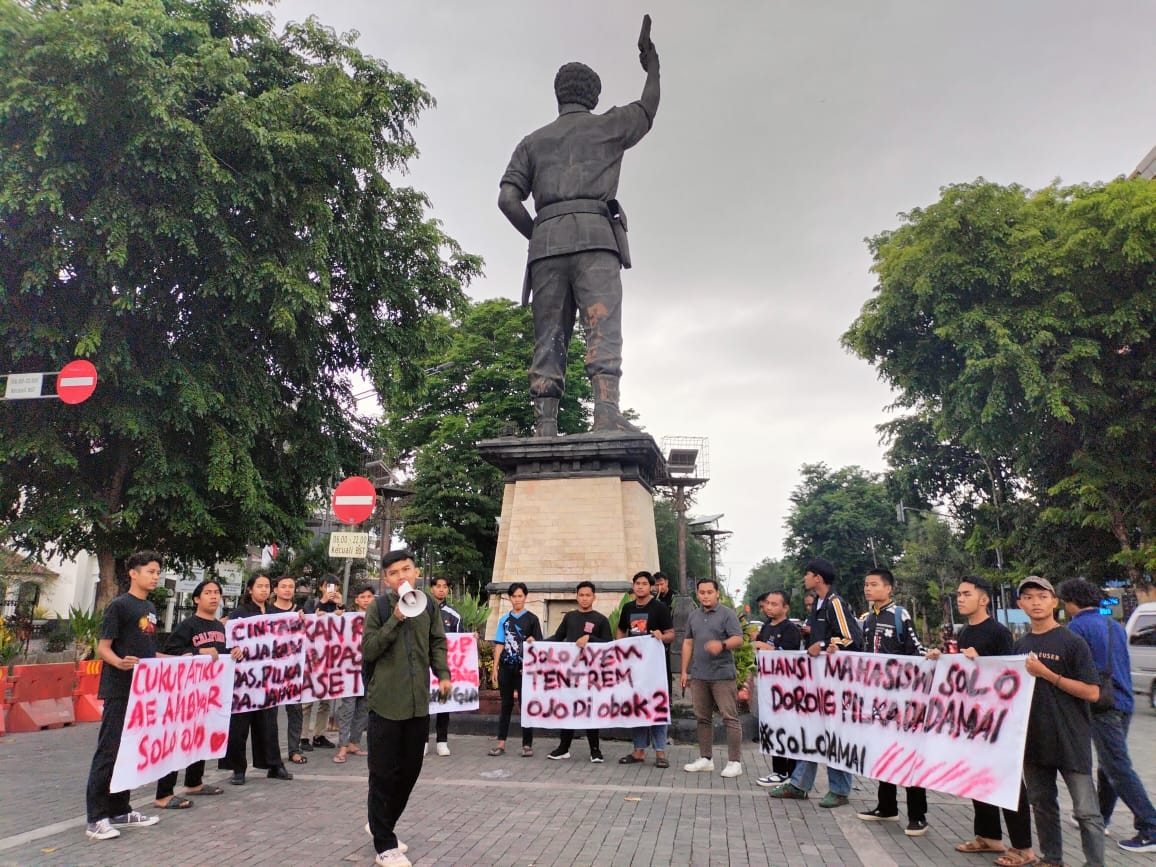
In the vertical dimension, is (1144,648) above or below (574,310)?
below

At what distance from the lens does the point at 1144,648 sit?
633 inches

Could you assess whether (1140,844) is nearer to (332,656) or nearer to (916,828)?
(916,828)

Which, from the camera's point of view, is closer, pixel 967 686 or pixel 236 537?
pixel 967 686

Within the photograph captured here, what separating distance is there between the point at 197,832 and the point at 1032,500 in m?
25.7

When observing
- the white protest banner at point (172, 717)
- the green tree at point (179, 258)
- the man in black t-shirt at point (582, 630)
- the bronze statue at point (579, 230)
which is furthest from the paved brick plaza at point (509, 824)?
the green tree at point (179, 258)

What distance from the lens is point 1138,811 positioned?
212 inches

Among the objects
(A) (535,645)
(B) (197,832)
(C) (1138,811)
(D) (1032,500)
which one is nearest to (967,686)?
(C) (1138,811)

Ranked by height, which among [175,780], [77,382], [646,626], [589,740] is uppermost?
[77,382]

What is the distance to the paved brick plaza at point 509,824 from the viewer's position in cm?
497

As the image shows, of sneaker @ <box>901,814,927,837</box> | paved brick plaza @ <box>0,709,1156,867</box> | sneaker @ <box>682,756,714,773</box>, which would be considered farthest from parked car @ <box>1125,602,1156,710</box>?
sneaker @ <box>901,814,927,837</box>

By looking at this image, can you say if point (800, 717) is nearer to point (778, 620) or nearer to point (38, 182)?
point (778, 620)

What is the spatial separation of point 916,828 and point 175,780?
19.1ft

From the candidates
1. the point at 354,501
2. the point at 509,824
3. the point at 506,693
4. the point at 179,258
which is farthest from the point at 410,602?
the point at 179,258

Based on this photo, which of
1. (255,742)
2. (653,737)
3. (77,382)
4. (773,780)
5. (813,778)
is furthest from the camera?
(77,382)
